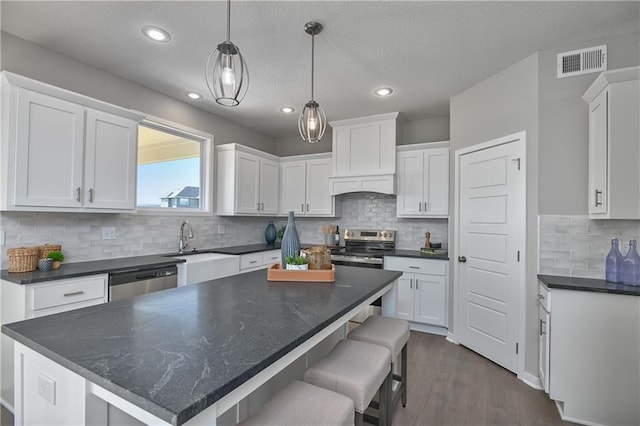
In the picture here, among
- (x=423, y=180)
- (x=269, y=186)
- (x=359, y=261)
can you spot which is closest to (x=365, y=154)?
(x=423, y=180)

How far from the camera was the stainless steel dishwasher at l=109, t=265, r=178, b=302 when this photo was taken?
2422 millimetres

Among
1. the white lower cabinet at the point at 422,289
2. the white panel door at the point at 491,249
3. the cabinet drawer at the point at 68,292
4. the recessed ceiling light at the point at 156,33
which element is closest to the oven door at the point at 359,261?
the white lower cabinet at the point at 422,289

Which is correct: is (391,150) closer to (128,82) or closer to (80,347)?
(128,82)

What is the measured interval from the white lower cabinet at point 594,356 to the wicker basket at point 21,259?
148 inches

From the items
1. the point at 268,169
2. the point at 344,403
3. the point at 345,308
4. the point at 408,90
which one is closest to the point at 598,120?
the point at 408,90

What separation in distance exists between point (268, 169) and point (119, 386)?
4.20 metres

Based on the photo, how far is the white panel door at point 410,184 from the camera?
3.95 meters

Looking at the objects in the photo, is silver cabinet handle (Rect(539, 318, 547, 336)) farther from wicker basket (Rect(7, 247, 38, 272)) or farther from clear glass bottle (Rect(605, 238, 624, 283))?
wicker basket (Rect(7, 247, 38, 272))

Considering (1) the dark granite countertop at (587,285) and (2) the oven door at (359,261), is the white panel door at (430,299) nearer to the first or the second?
(2) the oven door at (359,261)

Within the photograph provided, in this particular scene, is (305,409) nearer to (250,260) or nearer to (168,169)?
(250,260)

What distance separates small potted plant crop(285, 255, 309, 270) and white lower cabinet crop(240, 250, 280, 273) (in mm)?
1915

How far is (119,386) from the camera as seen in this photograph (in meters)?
0.74

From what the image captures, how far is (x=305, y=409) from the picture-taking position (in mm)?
1115

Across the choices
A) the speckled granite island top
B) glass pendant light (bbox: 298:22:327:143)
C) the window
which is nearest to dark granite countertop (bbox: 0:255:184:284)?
the window
